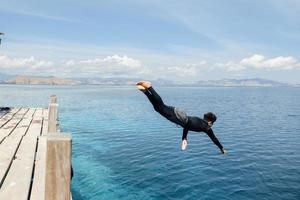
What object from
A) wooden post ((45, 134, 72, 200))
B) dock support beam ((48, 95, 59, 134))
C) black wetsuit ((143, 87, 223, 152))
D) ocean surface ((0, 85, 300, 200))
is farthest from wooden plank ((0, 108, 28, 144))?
wooden post ((45, 134, 72, 200))

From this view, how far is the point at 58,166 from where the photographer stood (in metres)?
5.75

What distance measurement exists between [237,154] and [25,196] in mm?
27871

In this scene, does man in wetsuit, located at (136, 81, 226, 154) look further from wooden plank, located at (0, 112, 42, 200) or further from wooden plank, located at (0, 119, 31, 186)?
wooden plank, located at (0, 119, 31, 186)

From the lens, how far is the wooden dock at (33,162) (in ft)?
18.7

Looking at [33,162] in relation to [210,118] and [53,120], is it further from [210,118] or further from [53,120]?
[210,118]

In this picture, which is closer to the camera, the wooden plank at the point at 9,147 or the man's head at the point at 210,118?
the wooden plank at the point at 9,147

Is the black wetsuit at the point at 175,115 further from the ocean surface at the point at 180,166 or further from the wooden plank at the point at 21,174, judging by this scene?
the ocean surface at the point at 180,166

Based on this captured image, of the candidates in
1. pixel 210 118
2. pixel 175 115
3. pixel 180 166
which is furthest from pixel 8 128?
pixel 180 166

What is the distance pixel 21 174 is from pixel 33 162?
1.25 metres

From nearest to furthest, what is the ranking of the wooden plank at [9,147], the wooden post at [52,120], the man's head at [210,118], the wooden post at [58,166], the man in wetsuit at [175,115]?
the wooden post at [58,166] → the man in wetsuit at [175,115] → the wooden plank at [9,147] → the man's head at [210,118] → the wooden post at [52,120]

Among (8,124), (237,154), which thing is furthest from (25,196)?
(237,154)

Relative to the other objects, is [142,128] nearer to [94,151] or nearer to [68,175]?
[94,151]

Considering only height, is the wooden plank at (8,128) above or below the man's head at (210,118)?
below

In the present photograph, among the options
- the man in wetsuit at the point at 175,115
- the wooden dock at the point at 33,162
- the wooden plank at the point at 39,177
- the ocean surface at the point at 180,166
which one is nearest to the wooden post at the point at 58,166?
the wooden dock at the point at 33,162
